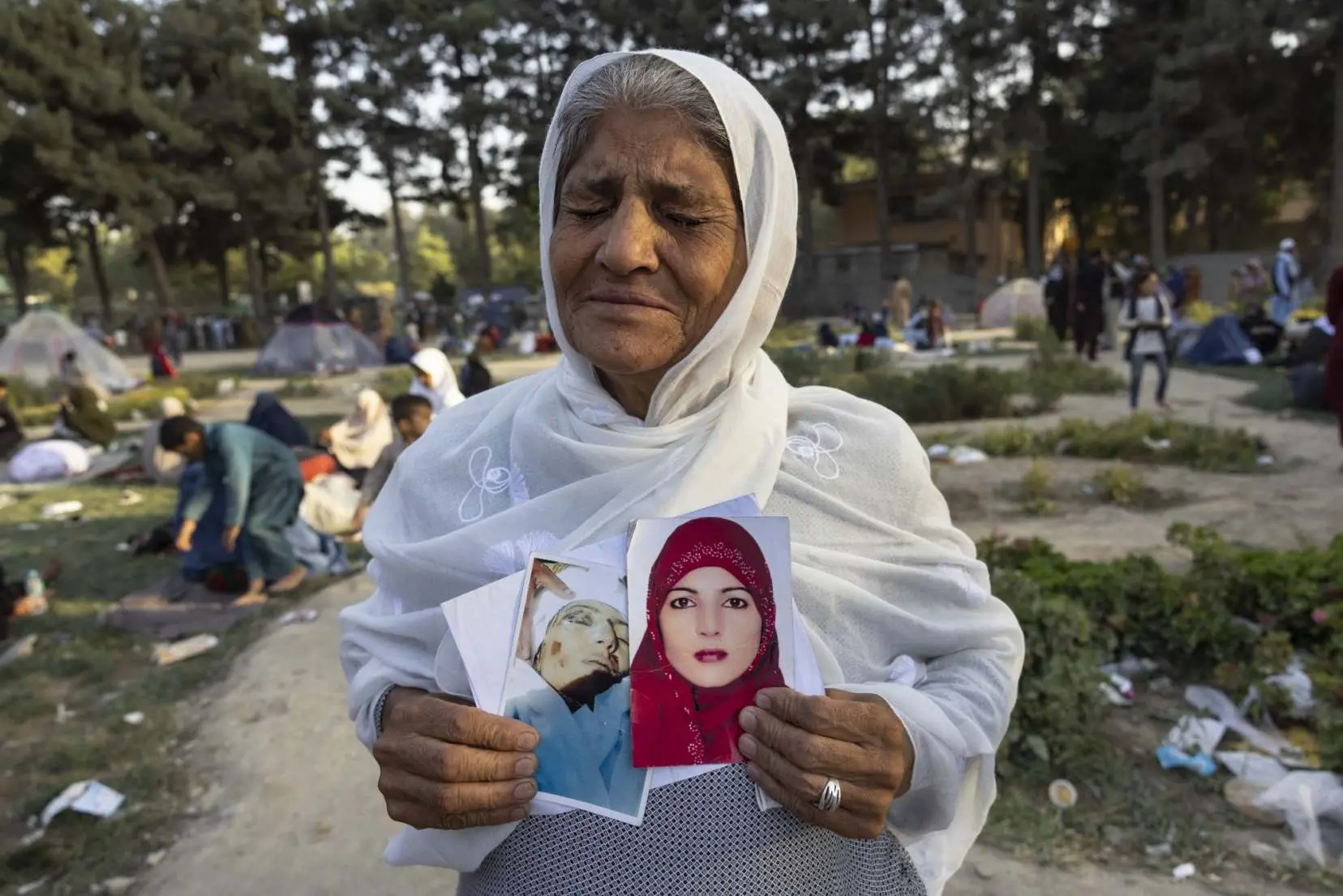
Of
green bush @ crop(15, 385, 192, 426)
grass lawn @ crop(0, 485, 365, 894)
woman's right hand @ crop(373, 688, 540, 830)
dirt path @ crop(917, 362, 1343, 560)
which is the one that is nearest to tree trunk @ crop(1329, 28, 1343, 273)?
dirt path @ crop(917, 362, 1343, 560)

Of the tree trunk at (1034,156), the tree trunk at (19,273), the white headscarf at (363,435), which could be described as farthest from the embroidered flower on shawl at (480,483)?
the tree trunk at (19,273)

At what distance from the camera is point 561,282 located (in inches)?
57.1

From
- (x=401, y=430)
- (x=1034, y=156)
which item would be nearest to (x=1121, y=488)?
(x=401, y=430)

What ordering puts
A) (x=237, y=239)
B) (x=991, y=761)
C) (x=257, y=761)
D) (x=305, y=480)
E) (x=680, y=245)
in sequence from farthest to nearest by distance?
(x=237, y=239), (x=305, y=480), (x=257, y=761), (x=991, y=761), (x=680, y=245)

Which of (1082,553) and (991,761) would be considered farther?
(1082,553)

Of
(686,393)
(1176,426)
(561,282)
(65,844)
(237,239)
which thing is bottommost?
(65,844)

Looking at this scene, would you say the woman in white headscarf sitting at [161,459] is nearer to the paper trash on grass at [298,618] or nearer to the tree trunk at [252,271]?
the paper trash on grass at [298,618]

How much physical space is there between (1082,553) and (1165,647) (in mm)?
1695

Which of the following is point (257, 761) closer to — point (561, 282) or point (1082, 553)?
point (561, 282)

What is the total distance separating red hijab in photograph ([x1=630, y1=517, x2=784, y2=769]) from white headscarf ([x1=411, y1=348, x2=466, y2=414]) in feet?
22.1

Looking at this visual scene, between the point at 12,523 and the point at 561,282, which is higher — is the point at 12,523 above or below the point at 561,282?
below

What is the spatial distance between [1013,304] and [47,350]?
23439 millimetres

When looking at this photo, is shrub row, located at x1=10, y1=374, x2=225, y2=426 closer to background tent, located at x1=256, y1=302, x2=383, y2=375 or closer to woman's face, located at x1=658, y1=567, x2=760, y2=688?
background tent, located at x1=256, y1=302, x2=383, y2=375

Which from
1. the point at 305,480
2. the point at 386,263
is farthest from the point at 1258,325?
the point at 386,263
